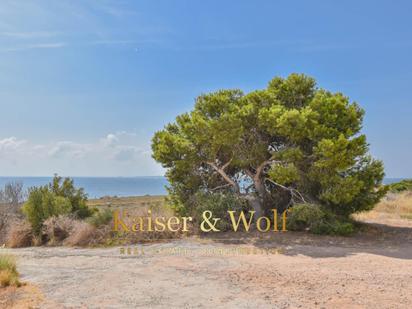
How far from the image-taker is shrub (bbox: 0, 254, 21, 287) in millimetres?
6652

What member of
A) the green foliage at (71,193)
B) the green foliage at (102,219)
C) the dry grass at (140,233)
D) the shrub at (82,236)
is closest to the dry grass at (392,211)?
the dry grass at (140,233)

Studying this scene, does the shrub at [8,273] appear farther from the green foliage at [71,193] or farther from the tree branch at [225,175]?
the tree branch at [225,175]

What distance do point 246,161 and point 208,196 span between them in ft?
5.55

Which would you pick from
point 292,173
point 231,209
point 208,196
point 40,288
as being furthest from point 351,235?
point 40,288

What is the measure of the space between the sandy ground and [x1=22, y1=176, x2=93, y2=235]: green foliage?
2164mm

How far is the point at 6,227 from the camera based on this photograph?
1330cm

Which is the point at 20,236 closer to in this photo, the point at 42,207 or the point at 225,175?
the point at 42,207

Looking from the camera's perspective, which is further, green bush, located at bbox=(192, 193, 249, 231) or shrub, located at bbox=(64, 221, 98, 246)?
green bush, located at bbox=(192, 193, 249, 231)

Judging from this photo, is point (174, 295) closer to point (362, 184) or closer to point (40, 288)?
point (40, 288)

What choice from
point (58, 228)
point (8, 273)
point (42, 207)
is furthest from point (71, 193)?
point (8, 273)

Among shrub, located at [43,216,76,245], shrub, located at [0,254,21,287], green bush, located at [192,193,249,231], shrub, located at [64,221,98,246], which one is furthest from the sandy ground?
green bush, located at [192,193,249,231]

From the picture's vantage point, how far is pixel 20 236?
12.0 meters

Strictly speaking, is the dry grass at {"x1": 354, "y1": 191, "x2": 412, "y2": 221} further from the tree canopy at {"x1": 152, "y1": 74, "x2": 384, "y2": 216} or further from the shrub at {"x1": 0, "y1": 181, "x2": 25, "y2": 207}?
the shrub at {"x1": 0, "y1": 181, "x2": 25, "y2": 207}

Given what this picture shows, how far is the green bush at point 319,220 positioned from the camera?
1155 centimetres
